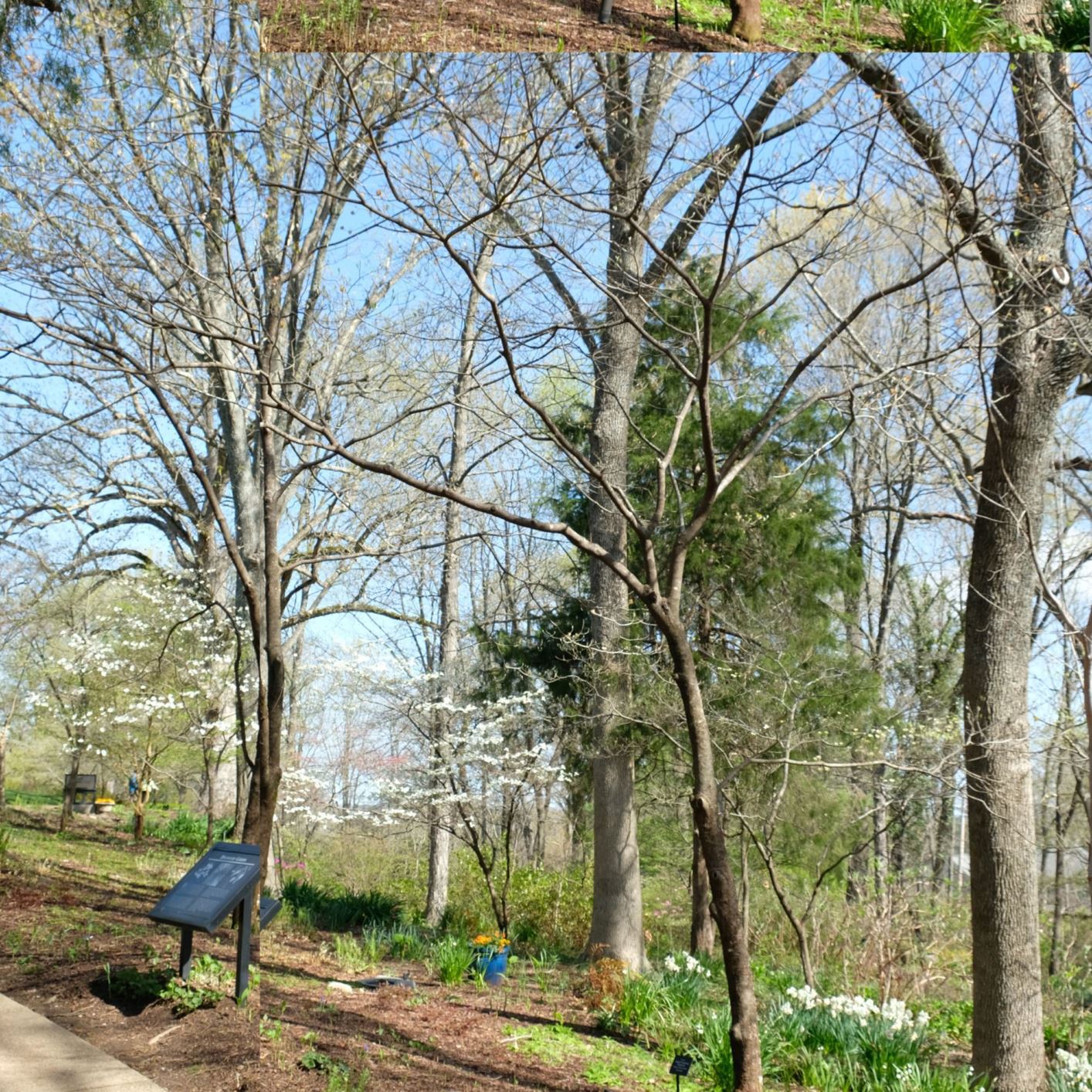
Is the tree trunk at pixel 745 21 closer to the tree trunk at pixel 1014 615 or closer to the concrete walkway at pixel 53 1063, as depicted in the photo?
the tree trunk at pixel 1014 615

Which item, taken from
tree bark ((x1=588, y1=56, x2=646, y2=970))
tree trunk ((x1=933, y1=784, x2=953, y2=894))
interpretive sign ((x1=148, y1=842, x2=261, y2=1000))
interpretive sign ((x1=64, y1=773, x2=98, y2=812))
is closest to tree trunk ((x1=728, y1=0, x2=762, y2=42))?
tree bark ((x1=588, y1=56, x2=646, y2=970))

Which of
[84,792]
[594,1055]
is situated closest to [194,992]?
[594,1055]

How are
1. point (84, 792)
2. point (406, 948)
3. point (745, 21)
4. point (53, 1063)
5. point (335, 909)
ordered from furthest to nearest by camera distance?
point (84, 792), point (335, 909), point (406, 948), point (745, 21), point (53, 1063)

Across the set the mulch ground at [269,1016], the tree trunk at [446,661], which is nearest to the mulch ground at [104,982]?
the mulch ground at [269,1016]

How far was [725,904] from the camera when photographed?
13.1 ft

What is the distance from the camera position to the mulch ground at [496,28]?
4816 millimetres

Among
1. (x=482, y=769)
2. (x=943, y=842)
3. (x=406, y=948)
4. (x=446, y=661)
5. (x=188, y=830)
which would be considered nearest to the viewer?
(x=406, y=948)

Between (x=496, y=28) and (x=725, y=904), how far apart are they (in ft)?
12.9

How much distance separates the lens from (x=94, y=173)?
6.57 metres

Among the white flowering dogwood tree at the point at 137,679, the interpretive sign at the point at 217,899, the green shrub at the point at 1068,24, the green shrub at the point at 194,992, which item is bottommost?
the green shrub at the point at 194,992

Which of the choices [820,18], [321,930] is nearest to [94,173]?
[820,18]

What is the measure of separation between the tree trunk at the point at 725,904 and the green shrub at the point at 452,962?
8.47 feet

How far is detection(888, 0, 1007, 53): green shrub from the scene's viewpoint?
15.2ft

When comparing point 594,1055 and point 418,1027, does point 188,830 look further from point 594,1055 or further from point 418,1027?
point 594,1055
